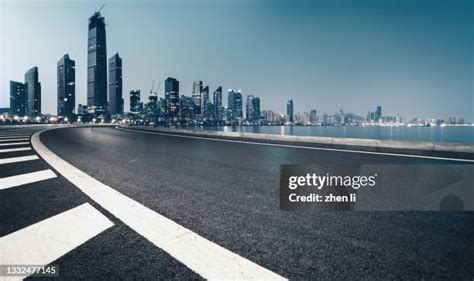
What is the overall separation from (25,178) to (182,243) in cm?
434

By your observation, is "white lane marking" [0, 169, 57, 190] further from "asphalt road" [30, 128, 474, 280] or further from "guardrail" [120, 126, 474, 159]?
"guardrail" [120, 126, 474, 159]

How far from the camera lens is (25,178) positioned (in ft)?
16.2

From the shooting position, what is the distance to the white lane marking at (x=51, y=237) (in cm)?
216

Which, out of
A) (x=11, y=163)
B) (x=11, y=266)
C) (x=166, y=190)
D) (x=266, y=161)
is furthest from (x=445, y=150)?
(x=11, y=163)

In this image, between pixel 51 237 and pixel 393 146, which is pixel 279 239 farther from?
pixel 393 146

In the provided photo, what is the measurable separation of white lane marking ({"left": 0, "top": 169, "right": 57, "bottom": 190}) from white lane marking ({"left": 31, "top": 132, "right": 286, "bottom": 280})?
173cm

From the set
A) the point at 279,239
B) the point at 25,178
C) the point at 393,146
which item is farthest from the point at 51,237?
the point at 393,146

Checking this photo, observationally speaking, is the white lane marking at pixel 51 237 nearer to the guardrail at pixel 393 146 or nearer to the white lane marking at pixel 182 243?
the white lane marking at pixel 182 243

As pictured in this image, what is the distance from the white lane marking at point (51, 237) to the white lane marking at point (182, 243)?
11.1 inches

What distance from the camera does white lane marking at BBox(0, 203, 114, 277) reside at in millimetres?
2160

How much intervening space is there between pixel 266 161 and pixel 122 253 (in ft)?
16.6

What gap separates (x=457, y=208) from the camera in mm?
3395

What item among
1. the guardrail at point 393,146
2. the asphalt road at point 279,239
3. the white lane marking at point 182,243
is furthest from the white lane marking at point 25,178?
the guardrail at point 393,146

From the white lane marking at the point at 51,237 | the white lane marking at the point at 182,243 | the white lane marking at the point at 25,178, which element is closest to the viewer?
the white lane marking at the point at 182,243
